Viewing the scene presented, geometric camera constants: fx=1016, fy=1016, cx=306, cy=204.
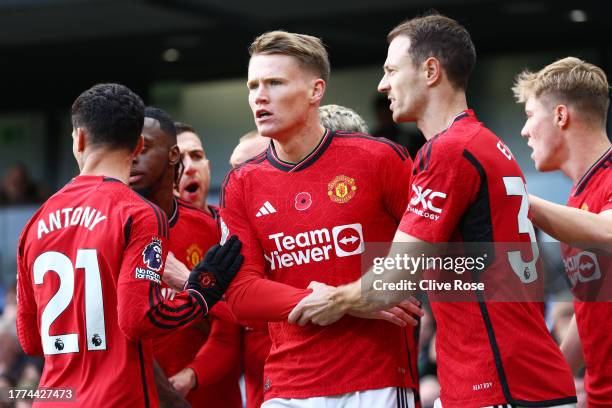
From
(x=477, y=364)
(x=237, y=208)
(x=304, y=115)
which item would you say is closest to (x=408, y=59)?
(x=304, y=115)

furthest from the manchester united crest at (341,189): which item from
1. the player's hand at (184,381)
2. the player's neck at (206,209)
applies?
the player's neck at (206,209)

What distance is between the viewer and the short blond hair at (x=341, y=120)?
529cm

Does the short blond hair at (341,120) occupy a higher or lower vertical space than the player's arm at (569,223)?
higher

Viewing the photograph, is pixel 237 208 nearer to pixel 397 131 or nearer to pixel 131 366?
pixel 131 366

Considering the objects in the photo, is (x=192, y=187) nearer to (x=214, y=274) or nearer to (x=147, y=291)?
(x=214, y=274)

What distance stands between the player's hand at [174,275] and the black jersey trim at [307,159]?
90cm

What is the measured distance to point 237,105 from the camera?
564 inches

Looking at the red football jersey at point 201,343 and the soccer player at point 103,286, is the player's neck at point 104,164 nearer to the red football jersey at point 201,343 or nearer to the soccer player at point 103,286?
the soccer player at point 103,286

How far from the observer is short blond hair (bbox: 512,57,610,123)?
5086 mm

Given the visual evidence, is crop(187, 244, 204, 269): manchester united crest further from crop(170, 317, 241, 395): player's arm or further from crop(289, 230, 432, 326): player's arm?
crop(289, 230, 432, 326): player's arm

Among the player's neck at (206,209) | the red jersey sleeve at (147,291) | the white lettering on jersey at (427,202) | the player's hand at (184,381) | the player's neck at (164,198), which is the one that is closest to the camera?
the white lettering on jersey at (427,202)

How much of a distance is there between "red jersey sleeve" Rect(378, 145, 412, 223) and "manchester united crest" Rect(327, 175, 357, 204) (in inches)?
5.5

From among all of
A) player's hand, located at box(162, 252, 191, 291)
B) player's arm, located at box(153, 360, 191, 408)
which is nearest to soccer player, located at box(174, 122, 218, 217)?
player's hand, located at box(162, 252, 191, 291)

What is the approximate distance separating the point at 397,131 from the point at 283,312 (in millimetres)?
7055
